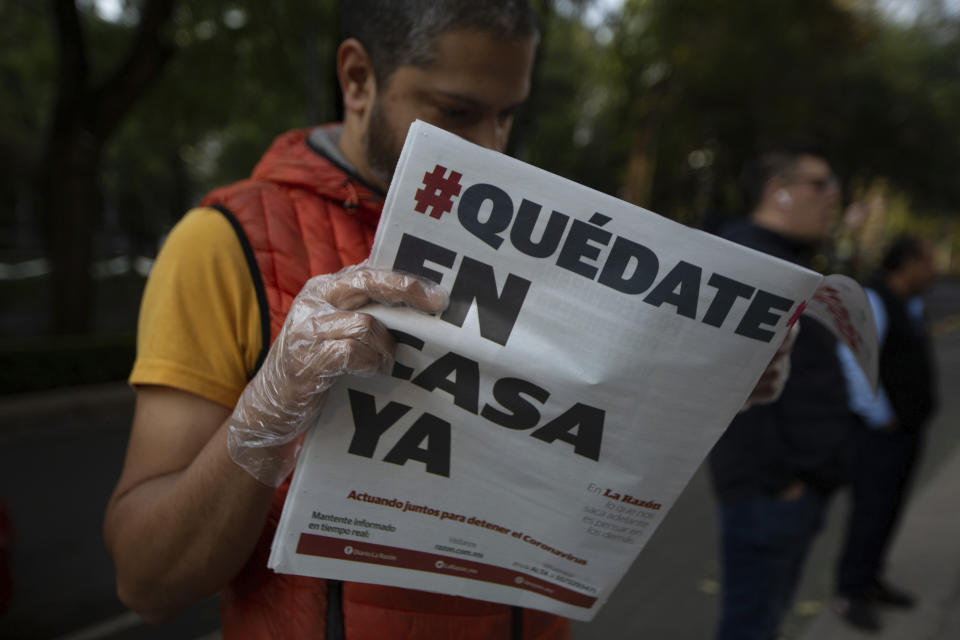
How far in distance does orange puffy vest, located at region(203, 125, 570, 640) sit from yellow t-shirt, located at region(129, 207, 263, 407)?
24 mm

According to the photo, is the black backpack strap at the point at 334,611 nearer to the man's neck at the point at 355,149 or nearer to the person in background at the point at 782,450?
the man's neck at the point at 355,149

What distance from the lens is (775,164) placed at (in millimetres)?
2676

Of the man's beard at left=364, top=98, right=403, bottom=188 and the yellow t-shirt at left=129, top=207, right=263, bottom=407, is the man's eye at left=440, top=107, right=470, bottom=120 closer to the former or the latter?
the man's beard at left=364, top=98, right=403, bottom=188

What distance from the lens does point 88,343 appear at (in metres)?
8.17

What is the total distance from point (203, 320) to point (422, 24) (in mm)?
525

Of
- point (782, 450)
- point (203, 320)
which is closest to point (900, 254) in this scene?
point (782, 450)

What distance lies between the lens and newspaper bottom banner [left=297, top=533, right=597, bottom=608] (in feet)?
3.11

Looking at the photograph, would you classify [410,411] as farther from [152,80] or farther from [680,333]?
[152,80]

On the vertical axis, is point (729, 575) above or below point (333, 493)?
below

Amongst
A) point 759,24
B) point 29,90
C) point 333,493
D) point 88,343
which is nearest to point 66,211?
point 88,343

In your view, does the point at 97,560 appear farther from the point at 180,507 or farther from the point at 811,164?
the point at 811,164

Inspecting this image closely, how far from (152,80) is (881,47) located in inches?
717

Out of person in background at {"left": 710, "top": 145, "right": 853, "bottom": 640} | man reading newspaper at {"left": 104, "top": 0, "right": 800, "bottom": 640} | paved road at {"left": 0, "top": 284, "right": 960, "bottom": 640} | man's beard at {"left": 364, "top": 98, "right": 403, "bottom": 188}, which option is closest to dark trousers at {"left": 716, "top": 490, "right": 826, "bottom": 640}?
person in background at {"left": 710, "top": 145, "right": 853, "bottom": 640}

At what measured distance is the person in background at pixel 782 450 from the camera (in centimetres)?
244
